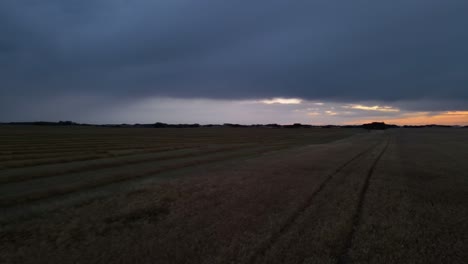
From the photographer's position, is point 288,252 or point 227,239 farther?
point 227,239

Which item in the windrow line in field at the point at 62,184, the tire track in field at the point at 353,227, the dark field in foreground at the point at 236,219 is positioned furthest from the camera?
the windrow line in field at the point at 62,184

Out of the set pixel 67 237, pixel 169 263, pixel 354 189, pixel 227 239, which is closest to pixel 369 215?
pixel 354 189

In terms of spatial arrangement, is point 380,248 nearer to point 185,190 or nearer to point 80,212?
point 185,190

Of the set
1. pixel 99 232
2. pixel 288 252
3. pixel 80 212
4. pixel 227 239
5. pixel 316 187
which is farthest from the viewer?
pixel 316 187

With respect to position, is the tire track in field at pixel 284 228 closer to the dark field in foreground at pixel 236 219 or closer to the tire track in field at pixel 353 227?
the dark field in foreground at pixel 236 219

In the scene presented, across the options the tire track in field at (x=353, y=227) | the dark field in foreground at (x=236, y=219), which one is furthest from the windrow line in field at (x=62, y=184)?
the tire track in field at (x=353, y=227)

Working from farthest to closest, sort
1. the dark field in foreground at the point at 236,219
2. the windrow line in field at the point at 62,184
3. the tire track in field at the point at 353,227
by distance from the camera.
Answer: the windrow line in field at the point at 62,184
the dark field in foreground at the point at 236,219
the tire track in field at the point at 353,227

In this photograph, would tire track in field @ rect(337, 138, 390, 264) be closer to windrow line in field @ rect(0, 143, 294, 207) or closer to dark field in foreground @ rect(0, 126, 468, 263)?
dark field in foreground @ rect(0, 126, 468, 263)

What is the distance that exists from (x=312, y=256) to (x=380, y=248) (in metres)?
1.58

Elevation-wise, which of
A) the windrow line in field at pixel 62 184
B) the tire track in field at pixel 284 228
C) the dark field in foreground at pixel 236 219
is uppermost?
the tire track in field at pixel 284 228

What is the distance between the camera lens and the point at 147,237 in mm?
6223

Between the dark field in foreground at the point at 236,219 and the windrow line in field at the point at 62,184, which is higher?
the dark field in foreground at the point at 236,219

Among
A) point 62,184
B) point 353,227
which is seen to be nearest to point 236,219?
point 353,227

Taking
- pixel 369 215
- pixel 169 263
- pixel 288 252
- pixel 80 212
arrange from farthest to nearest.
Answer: pixel 80 212
pixel 369 215
pixel 288 252
pixel 169 263
